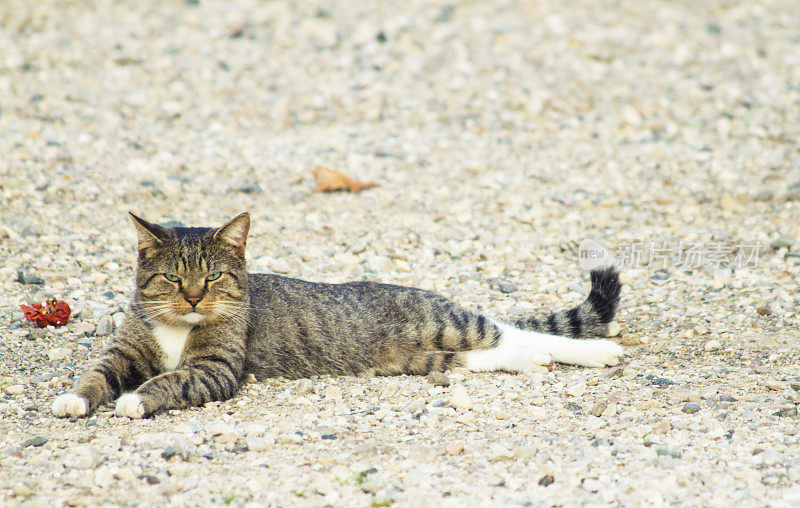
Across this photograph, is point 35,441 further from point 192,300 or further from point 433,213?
point 433,213

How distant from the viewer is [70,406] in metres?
4.73

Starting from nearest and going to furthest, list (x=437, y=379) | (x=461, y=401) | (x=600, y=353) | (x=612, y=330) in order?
1. (x=461, y=401)
2. (x=437, y=379)
3. (x=600, y=353)
4. (x=612, y=330)

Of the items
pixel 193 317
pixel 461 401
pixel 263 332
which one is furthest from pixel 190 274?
pixel 461 401

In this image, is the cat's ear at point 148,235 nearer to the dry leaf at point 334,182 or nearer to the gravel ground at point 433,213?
the gravel ground at point 433,213

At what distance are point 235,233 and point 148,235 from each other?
0.54 meters

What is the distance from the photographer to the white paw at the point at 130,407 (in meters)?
4.70

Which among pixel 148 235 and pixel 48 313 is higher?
pixel 148 235

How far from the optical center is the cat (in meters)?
5.06

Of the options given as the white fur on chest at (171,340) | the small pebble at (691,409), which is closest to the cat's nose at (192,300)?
the white fur on chest at (171,340)

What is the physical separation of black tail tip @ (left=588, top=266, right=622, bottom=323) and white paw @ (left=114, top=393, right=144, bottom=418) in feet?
10.7

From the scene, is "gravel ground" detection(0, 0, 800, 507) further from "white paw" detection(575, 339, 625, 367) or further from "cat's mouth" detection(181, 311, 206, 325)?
"cat's mouth" detection(181, 311, 206, 325)

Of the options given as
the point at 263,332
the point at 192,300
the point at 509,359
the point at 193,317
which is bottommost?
the point at 509,359

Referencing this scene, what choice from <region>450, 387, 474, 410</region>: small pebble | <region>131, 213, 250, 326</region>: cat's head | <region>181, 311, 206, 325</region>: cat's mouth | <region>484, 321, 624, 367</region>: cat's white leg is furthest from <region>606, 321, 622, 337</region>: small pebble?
<region>181, 311, 206, 325</region>: cat's mouth

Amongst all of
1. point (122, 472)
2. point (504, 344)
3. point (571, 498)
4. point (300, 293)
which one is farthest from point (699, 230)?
point (122, 472)
